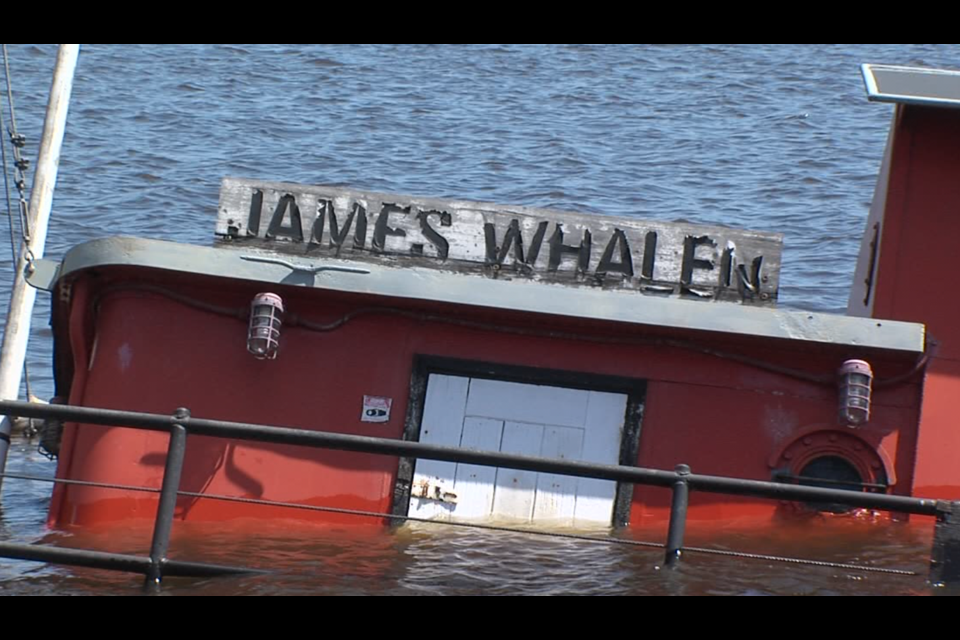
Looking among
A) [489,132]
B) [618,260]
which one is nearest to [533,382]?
[618,260]

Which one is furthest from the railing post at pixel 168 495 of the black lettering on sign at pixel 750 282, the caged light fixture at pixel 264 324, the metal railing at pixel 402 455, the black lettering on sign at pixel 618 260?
the black lettering on sign at pixel 750 282

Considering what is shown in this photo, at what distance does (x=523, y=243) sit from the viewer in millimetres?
11312

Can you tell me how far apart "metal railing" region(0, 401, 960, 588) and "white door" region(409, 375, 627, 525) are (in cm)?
267

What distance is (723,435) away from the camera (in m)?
11.2

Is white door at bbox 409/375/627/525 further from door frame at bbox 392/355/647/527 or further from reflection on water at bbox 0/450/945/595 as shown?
reflection on water at bbox 0/450/945/595

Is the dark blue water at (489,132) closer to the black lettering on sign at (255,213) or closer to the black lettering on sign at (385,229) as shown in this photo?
the black lettering on sign at (255,213)

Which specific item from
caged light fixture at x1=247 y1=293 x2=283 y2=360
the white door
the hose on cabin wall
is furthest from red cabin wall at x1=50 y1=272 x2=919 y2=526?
caged light fixture at x1=247 y1=293 x2=283 y2=360

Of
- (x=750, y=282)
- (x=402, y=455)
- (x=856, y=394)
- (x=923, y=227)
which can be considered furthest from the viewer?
(x=923, y=227)

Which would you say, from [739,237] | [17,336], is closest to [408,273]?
[739,237]

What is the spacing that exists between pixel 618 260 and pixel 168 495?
182 inches

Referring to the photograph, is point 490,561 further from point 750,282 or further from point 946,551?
point 750,282

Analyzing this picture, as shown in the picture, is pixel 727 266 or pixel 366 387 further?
pixel 727 266

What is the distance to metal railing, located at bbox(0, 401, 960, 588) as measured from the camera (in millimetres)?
8008

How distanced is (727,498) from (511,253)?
2.73m
